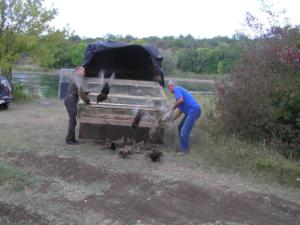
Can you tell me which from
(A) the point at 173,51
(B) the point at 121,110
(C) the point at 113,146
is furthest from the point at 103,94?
(A) the point at 173,51

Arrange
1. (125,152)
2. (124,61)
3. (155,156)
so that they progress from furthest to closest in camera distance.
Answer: (124,61), (125,152), (155,156)

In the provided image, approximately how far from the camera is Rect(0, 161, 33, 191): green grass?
7.08 metres

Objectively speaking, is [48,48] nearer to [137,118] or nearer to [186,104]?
[137,118]

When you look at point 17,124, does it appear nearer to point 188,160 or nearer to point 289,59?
point 188,160

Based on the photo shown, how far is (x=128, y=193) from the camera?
6.92 metres

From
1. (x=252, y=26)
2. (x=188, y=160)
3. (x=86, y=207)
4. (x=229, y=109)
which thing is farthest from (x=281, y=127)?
(x=86, y=207)

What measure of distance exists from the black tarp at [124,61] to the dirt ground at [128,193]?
3006mm

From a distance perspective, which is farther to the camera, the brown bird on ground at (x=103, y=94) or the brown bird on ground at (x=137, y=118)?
the brown bird on ground at (x=103, y=94)

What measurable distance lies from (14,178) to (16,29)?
1420cm

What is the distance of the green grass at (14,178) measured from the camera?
708cm

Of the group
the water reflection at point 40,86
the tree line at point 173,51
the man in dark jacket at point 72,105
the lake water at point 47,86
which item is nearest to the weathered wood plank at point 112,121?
the man in dark jacket at point 72,105

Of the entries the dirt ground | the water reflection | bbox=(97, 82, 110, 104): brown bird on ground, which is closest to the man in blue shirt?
the dirt ground

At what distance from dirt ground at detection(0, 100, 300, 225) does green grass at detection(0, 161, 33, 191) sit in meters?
0.07

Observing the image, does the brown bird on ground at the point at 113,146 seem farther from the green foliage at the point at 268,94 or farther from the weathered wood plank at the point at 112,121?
the green foliage at the point at 268,94
